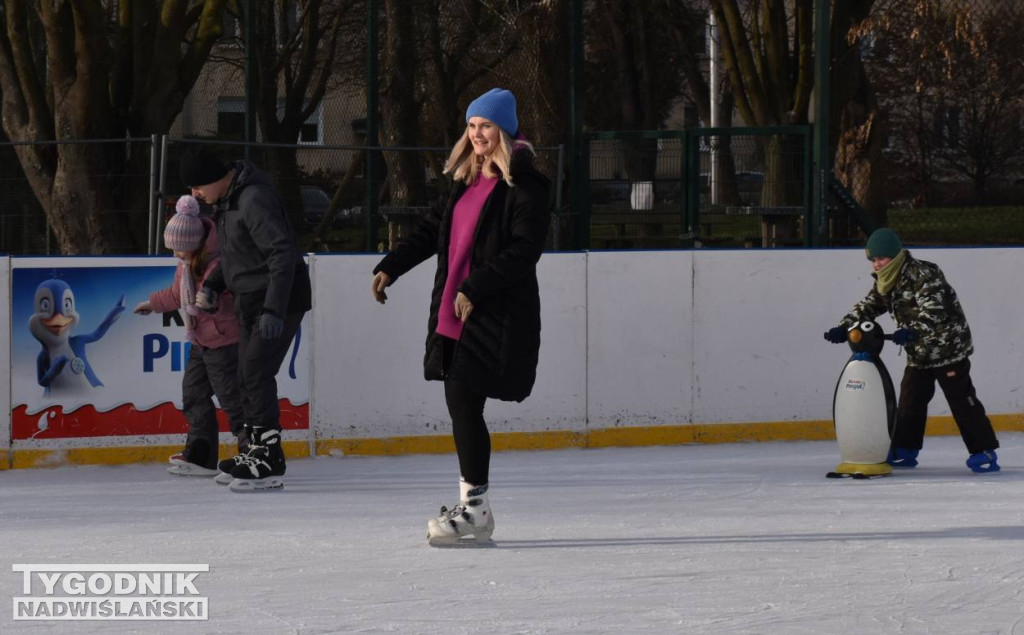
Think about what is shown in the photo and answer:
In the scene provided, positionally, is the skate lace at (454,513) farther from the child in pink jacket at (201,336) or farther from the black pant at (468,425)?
the child in pink jacket at (201,336)

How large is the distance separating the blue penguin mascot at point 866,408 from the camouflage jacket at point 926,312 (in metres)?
0.12

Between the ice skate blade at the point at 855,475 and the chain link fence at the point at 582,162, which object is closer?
the ice skate blade at the point at 855,475

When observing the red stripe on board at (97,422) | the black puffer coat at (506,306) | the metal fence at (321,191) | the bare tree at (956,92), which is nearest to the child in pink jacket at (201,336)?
the red stripe on board at (97,422)

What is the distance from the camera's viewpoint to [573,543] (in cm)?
617

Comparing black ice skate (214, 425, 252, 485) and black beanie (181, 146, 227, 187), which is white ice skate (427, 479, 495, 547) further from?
black beanie (181, 146, 227, 187)

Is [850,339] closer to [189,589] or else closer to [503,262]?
[503,262]

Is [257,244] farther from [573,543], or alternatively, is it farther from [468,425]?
[573,543]

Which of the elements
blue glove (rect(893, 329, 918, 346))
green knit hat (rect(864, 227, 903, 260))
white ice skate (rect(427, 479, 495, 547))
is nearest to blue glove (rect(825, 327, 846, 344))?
blue glove (rect(893, 329, 918, 346))

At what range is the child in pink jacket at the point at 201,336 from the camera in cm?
747

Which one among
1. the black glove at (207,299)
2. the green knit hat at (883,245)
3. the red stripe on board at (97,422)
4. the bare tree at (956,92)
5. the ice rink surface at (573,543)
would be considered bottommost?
the ice rink surface at (573,543)

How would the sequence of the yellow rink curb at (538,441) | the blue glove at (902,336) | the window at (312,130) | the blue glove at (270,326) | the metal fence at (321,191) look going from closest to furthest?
the blue glove at (270,326) → the blue glove at (902,336) → the yellow rink curb at (538,441) → the metal fence at (321,191) → the window at (312,130)

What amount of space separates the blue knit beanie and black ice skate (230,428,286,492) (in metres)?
2.18

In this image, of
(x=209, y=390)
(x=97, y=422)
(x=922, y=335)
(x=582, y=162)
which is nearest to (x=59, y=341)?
(x=97, y=422)

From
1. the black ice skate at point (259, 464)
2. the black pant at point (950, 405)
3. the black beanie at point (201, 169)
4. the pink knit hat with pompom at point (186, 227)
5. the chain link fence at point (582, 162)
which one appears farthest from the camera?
the chain link fence at point (582, 162)
